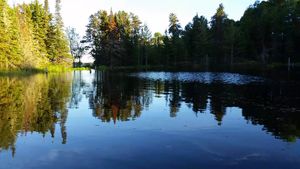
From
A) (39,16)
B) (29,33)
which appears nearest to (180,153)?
(29,33)

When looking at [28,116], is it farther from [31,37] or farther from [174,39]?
[174,39]

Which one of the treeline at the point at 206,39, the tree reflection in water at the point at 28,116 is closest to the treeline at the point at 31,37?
the treeline at the point at 206,39

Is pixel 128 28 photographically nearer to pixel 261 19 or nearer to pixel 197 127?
pixel 261 19

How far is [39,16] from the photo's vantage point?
3868 inches

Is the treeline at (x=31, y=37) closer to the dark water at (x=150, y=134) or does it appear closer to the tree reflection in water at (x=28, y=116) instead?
the tree reflection in water at (x=28, y=116)

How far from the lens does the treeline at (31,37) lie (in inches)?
2677

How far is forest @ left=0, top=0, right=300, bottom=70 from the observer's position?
99.7m

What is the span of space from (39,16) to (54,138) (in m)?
90.4

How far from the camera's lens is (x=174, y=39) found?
126062 millimetres

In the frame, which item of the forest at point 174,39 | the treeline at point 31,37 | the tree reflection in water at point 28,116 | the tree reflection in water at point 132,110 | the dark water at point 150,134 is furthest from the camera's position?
the forest at point 174,39

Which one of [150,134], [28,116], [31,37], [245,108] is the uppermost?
[31,37]

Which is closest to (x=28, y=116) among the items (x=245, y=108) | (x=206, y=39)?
(x=245, y=108)

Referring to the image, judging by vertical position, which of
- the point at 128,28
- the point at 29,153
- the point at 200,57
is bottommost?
the point at 29,153

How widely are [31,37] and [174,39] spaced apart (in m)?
58.7
